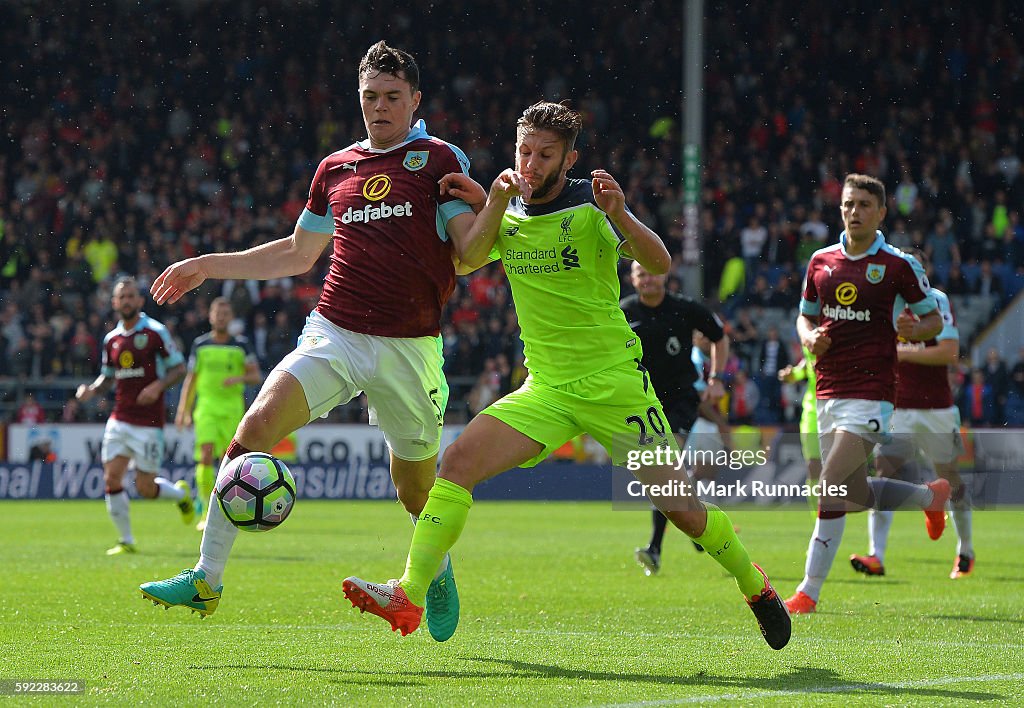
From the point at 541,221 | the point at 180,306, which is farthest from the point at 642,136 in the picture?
the point at 541,221

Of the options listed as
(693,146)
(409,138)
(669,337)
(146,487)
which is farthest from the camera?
(693,146)

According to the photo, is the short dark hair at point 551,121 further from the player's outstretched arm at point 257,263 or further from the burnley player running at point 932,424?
the burnley player running at point 932,424

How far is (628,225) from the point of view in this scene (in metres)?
6.21

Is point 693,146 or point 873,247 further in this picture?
point 693,146

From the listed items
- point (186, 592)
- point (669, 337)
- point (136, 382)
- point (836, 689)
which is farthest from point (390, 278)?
point (136, 382)

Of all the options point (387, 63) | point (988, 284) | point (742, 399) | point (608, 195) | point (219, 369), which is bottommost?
point (742, 399)

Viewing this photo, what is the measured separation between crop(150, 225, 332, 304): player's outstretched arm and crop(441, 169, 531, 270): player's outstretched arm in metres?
0.73

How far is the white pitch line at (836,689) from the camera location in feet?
17.3

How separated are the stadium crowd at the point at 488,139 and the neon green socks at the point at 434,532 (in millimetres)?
17413

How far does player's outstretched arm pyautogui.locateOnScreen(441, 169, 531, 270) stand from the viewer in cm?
629

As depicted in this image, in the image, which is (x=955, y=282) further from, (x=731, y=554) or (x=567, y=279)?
(x=567, y=279)

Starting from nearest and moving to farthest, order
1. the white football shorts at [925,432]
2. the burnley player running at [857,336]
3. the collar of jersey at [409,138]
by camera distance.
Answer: the collar of jersey at [409,138] < the burnley player running at [857,336] < the white football shorts at [925,432]

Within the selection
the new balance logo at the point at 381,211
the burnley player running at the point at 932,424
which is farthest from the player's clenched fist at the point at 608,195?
the burnley player running at the point at 932,424

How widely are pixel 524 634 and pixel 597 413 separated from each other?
4.91ft
